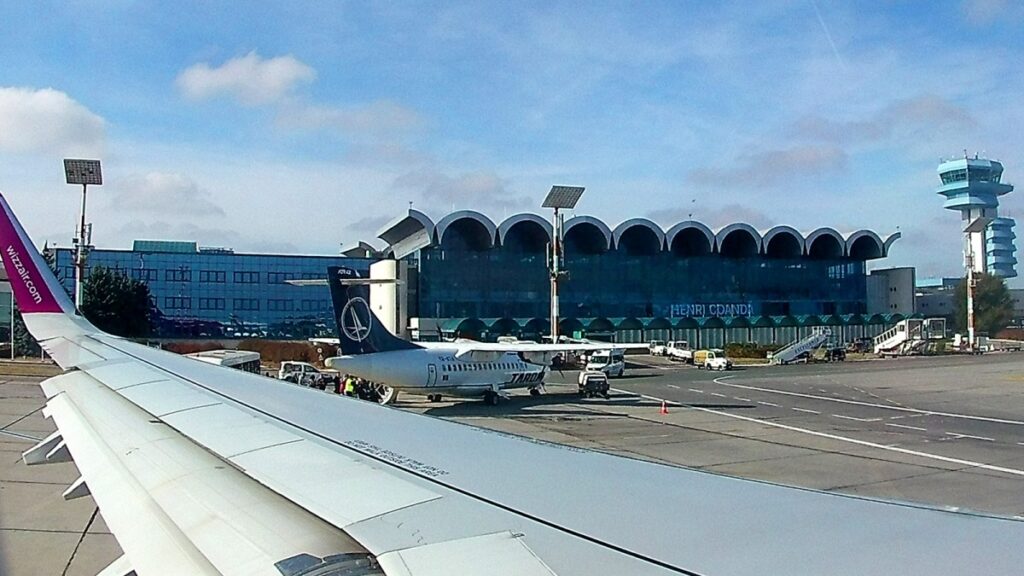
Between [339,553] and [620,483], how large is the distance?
128cm

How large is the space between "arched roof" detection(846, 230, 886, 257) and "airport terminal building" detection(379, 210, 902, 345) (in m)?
0.11

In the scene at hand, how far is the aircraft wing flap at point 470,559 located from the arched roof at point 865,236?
86253mm

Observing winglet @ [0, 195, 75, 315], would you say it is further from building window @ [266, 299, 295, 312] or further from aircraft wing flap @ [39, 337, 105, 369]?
building window @ [266, 299, 295, 312]

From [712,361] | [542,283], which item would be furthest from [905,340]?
[542,283]

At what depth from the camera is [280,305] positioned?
77438 millimetres

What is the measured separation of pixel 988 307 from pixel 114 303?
9826cm

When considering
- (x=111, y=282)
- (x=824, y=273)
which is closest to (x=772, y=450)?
A: (x=111, y=282)

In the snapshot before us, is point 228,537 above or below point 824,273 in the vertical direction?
below

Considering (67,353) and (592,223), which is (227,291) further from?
(67,353)

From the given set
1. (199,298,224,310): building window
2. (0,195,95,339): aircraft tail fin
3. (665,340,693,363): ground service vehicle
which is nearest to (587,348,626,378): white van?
(665,340,693,363): ground service vehicle

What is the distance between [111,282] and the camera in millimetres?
52062

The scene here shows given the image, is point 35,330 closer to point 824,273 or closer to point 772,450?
point 772,450

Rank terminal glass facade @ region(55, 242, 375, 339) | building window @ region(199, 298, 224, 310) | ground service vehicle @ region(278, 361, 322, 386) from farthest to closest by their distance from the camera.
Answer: building window @ region(199, 298, 224, 310) → terminal glass facade @ region(55, 242, 375, 339) → ground service vehicle @ region(278, 361, 322, 386)

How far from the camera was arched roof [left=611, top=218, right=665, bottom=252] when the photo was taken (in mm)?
73125
